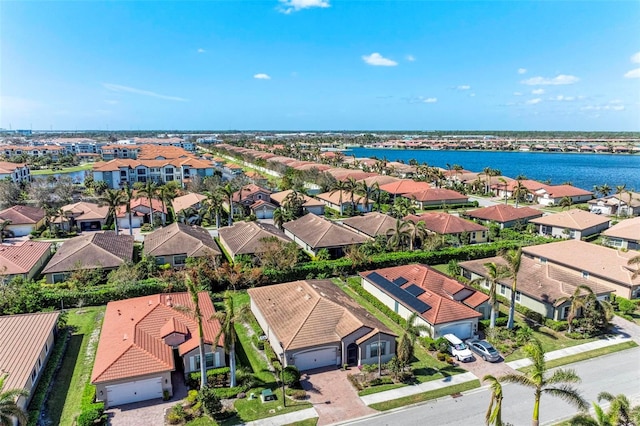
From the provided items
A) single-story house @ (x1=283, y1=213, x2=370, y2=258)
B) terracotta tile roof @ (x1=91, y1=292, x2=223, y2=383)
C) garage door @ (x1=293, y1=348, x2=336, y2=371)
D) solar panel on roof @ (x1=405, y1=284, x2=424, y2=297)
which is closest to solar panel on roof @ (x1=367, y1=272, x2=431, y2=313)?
solar panel on roof @ (x1=405, y1=284, x2=424, y2=297)

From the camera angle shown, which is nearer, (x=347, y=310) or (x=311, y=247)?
(x=347, y=310)

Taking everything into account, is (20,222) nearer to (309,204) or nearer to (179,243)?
(179,243)

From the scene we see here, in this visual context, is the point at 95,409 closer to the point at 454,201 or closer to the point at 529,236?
the point at 529,236

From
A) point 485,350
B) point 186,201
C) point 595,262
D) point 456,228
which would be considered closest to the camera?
point 485,350

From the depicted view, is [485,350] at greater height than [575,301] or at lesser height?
lesser

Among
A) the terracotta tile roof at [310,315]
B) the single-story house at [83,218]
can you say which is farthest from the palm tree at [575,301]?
the single-story house at [83,218]

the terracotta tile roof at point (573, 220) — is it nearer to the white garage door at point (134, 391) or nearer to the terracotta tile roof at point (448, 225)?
the terracotta tile roof at point (448, 225)

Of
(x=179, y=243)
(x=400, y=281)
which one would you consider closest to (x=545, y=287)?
(x=400, y=281)

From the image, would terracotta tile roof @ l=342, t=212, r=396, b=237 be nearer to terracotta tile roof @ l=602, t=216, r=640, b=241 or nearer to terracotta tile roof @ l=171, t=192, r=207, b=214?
terracotta tile roof @ l=171, t=192, r=207, b=214

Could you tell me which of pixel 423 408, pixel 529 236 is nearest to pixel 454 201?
pixel 529 236
